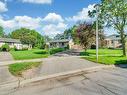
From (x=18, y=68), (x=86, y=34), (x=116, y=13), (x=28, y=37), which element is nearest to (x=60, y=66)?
(x=18, y=68)

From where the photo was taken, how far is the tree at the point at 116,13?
29484mm

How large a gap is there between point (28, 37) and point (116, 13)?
6454 centimetres

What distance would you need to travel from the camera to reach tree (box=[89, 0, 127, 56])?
1161 inches

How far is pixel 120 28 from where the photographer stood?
30.7 m

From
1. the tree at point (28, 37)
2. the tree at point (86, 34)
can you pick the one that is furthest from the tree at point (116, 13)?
the tree at point (28, 37)

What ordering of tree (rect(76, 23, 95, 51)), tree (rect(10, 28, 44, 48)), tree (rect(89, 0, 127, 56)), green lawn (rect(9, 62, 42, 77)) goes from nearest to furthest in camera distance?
green lawn (rect(9, 62, 42, 77))
tree (rect(89, 0, 127, 56))
tree (rect(76, 23, 95, 51))
tree (rect(10, 28, 44, 48))

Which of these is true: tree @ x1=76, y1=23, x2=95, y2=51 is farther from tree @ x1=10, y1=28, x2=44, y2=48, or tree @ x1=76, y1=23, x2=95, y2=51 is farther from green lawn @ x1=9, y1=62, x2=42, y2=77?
tree @ x1=10, y1=28, x2=44, y2=48

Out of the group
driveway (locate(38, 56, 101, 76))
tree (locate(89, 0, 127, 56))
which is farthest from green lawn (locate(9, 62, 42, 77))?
tree (locate(89, 0, 127, 56))

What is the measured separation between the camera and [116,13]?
29734 mm

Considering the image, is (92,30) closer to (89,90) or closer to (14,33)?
(89,90)

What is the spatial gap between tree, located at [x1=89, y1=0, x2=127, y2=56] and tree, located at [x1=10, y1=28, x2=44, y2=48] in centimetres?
5658

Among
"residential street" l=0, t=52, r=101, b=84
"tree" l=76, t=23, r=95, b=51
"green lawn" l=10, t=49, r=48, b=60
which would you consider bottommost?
"residential street" l=0, t=52, r=101, b=84

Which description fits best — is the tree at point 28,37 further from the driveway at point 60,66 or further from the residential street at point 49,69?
the residential street at point 49,69

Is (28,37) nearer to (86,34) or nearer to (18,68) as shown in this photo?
(86,34)
